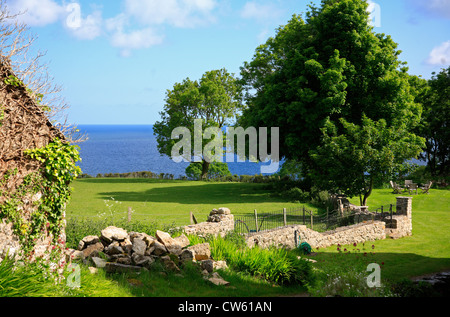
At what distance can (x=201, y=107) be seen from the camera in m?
49.0

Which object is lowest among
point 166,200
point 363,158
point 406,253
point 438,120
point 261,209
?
point 406,253

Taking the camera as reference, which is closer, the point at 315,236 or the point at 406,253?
the point at 406,253

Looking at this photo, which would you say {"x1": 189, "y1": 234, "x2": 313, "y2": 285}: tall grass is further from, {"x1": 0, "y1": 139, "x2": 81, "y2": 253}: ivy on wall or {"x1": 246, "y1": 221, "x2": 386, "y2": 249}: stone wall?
{"x1": 0, "y1": 139, "x2": 81, "y2": 253}: ivy on wall

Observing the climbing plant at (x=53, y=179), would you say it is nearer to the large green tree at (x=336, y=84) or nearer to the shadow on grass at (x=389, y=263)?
the shadow on grass at (x=389, y=263)

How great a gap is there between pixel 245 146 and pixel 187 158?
15.8m

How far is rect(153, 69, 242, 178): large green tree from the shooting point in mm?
49438

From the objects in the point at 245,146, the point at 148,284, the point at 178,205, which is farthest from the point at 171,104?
the point at 148,284

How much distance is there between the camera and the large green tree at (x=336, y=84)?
96.6ft

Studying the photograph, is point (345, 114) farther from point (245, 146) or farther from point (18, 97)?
point (18, 97)

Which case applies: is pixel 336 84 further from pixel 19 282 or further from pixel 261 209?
pixel 19 282

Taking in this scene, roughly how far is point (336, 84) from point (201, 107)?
75.2ft

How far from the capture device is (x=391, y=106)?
29922 millimetres

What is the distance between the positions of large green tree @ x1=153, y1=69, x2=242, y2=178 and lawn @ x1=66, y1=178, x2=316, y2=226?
7.40 metres

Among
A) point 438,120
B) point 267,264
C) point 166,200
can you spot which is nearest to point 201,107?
point 166,200
